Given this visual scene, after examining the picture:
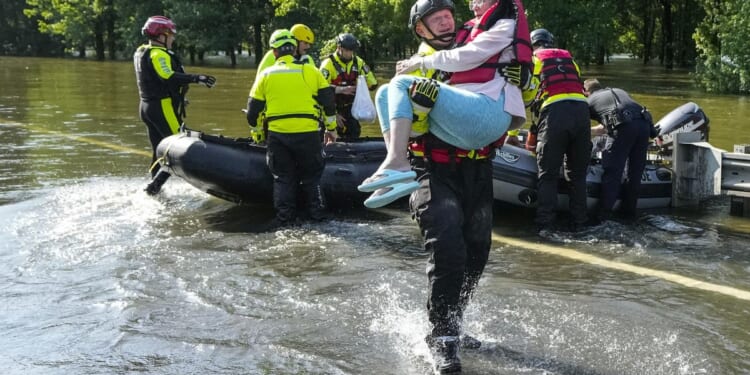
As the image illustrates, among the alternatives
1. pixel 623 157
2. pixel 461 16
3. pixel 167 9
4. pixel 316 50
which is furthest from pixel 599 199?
pixel 167 9

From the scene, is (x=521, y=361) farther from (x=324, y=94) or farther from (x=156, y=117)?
(x=156, y=117)

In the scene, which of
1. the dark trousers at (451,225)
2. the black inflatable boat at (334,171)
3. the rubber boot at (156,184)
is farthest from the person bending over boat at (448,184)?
the rubber boot at (156,184)

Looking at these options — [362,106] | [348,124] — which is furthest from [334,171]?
[348,124]

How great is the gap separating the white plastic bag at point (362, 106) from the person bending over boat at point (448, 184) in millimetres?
4661

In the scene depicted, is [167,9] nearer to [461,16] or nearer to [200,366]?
[461,16]

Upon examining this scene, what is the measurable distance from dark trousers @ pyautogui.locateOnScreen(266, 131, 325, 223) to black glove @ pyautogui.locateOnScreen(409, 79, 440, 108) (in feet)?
12.4

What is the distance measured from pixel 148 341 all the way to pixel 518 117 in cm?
240

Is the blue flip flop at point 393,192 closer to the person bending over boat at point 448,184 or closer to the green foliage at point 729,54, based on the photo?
the person bending over boat at point 448,184

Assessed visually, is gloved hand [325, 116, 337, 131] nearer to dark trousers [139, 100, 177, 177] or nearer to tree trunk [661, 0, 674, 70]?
dark trousers [139, 100, 177, 177]

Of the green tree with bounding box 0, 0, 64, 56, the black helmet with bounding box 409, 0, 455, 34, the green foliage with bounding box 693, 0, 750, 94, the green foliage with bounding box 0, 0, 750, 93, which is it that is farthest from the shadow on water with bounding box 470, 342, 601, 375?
the green tree with bounding box 0, 0, 64, 56

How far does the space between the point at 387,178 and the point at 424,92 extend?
0.43 meters

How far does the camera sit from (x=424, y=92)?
3725 mm

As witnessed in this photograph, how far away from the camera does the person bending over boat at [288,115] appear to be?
736 centimetres

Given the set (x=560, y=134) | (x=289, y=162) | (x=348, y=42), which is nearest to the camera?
(x=560, y=134)
